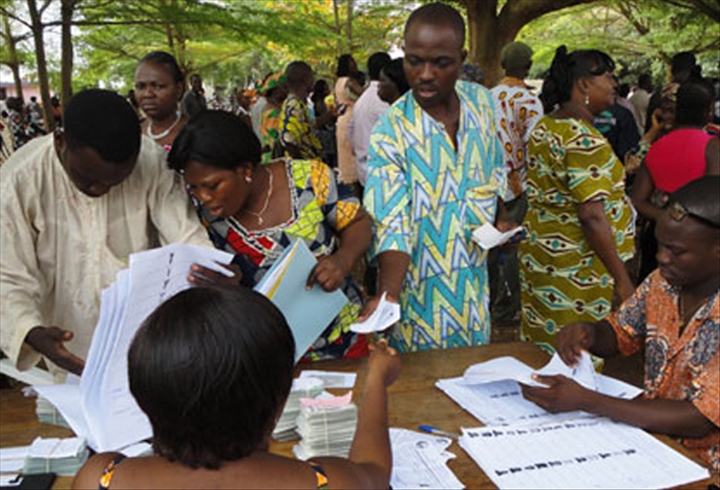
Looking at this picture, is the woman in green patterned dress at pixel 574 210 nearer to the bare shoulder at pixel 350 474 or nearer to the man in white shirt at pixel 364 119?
the bare shoulder at pixel 350 474

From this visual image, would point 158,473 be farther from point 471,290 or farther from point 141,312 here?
point 471,290

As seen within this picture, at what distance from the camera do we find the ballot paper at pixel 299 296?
177 cm

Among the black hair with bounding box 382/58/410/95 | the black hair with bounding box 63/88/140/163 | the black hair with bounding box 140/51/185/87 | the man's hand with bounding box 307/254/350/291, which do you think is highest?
the black hair with bounding box 140/51/185/87

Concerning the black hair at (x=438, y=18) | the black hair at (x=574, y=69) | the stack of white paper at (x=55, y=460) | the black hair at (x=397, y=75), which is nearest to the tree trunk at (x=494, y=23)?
the black hair at (x=397, y=75)

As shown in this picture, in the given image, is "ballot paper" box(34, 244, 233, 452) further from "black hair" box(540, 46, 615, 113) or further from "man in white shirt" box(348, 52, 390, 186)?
"man in white shirt" box(348, 52, 390, 186)

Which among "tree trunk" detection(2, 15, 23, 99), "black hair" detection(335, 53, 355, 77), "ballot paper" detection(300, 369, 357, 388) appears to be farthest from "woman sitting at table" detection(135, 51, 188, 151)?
"tree trunk" detection(2, 15, 23, 99)

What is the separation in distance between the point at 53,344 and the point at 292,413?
0.58 m

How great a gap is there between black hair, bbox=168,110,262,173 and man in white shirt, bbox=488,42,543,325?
2358 millimetres

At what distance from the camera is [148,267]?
158 centimetres

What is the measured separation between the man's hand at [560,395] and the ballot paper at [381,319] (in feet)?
1.30

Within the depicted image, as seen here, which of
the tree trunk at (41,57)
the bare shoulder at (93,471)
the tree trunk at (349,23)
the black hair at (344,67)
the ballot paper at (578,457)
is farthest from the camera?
the tree trunk at (349,23)

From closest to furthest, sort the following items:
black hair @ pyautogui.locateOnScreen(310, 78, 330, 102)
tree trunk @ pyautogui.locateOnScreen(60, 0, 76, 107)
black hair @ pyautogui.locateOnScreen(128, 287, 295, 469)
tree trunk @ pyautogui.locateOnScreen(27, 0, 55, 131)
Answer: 1. black hair @ pyautogui.locateOnScreen(128, 287, 295, 469)
2. tree trunk @ pyautogui.locateOnScreen(27, 0, 55, 131)
3. tree trunk @ pyautogui.locateOnScreen(60, 0, 76, 107)
4. black hair @ pyautogui.locateOnScreen(310, 78, 330, 102)

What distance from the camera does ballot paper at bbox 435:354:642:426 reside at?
5.66ft

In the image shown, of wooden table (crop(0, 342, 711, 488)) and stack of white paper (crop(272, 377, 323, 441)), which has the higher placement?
stack of white paper (crop(272, 377, 323, 441))
